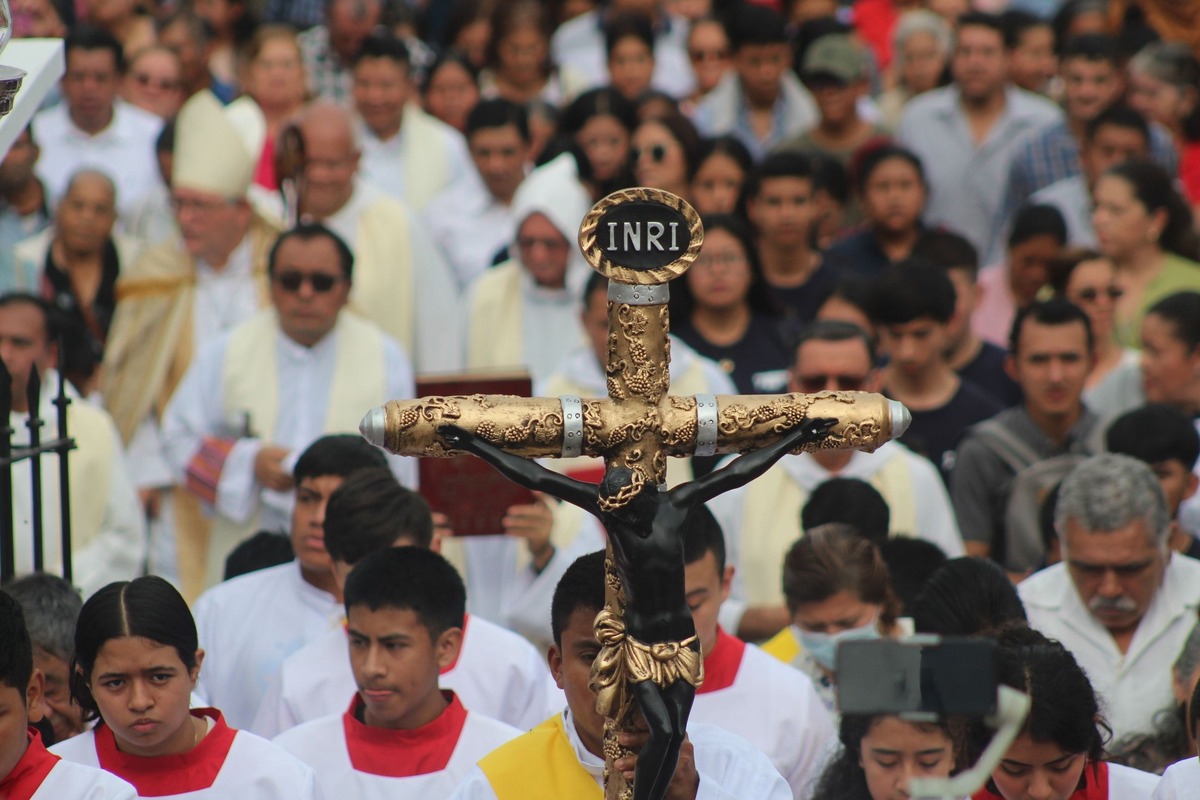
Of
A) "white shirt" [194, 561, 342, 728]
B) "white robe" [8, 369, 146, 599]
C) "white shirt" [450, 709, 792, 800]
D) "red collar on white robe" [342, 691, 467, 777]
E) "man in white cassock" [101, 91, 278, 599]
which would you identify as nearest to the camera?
"white shirt" [450, 709, 792, 800]

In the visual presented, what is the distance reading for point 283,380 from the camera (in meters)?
8.31

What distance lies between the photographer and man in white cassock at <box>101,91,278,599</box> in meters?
8.98

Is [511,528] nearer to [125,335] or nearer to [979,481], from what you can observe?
[979,481]

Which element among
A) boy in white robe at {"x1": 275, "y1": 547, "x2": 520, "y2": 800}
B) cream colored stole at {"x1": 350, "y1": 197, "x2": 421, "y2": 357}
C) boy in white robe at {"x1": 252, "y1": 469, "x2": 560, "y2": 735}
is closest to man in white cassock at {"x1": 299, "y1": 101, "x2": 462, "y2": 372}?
cream colored stole at {"x1": 350, "y1": 197, "x2": 421, "y2": 357}

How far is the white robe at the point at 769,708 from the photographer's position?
561 cm

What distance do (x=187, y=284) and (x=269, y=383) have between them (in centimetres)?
117

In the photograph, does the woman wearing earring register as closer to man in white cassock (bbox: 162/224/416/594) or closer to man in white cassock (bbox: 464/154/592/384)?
man in white cassock (bbox: 464/154/592/384)

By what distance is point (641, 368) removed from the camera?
348cm

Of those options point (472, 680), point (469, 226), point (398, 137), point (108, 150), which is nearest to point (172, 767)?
point (472, 680)

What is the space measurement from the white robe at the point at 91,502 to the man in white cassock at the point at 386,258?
5.83 feet

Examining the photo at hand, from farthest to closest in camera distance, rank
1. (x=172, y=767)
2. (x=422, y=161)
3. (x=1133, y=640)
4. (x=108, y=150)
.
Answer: (x=108, y=150) → (x=422, y=161) → (x=1133, y=640) → (x=172, y=767)

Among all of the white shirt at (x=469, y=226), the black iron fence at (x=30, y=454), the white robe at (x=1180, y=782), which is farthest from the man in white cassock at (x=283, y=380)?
the white robe at (x=1180, y=782)

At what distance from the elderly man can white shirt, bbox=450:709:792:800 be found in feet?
6.53

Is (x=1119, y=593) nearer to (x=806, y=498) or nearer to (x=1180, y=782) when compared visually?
(x=806, y=498)
